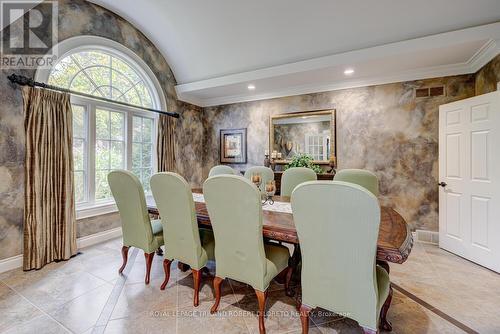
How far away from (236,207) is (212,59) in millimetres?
3325

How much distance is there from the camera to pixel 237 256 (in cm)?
167

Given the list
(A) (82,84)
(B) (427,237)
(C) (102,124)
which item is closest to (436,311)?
(B) (427,237)

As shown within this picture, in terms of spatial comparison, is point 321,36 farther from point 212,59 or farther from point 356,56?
point 212,59

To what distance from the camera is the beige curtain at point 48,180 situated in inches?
102

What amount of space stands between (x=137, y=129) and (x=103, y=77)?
36.3 inches

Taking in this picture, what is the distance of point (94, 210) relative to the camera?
10.9 ft

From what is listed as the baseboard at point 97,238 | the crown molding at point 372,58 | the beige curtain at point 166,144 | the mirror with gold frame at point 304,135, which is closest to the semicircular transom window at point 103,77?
the beige curtain at point 166,144

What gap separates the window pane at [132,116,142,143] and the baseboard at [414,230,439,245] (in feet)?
15.6

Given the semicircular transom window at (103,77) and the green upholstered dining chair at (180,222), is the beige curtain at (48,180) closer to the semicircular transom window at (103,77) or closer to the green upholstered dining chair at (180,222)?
the semicircular transom window at (103,77)

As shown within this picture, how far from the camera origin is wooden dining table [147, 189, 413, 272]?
1.25m

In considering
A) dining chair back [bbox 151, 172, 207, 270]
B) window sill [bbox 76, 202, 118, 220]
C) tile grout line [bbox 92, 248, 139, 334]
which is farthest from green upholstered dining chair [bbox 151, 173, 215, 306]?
window sill [bbox 76, 202, 118, 220]

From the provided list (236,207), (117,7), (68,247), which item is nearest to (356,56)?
(236,207)

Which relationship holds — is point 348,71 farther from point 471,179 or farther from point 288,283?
point 288,283

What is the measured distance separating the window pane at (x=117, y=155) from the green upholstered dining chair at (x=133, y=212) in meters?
1.72
